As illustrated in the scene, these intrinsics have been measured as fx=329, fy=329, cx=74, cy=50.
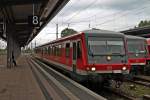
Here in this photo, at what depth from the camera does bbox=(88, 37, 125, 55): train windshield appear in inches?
586

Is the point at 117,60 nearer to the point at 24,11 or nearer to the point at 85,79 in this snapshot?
the point at 85,79

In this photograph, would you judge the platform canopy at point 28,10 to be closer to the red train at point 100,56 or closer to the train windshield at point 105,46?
the red train at point 100,56

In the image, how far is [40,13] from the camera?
29125mm

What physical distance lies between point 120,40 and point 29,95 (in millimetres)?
5824

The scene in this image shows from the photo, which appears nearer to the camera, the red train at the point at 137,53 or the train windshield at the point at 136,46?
the red train at the point at 137,53

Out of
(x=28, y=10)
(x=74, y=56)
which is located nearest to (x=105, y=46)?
(x=74, y=56)

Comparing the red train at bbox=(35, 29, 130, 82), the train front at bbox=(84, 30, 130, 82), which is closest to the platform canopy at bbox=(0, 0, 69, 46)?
the red train at bbox=(35, 29, 130, 82)

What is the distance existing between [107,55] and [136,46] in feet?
30.1

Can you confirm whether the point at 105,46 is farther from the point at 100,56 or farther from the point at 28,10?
the point at 28,10

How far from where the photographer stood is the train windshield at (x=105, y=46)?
1488 cm

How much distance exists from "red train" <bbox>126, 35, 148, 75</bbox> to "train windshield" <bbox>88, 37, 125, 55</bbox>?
743 centimetres

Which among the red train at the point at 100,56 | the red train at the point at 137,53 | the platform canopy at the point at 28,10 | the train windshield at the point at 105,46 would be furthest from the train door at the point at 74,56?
the red train at the point at 137,53

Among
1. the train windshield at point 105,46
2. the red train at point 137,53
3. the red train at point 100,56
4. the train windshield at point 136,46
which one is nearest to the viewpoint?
the red train at point 100,56

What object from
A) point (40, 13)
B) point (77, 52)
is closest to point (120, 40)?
point (77, 52)
